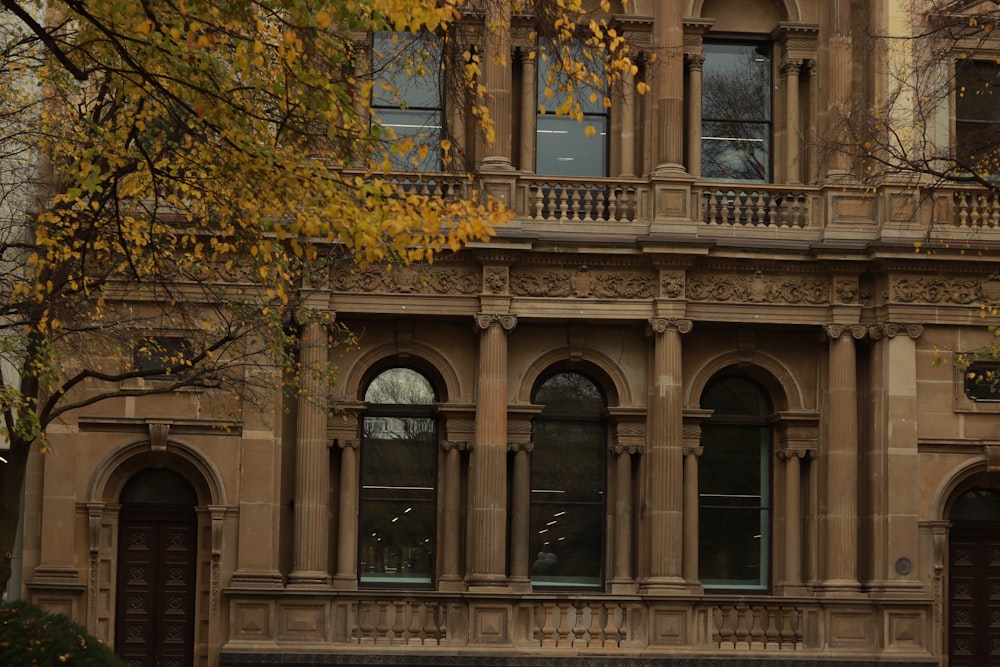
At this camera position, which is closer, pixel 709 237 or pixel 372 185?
pixel 372 185

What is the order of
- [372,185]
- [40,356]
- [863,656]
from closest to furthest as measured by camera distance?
[372,185], [40,356], [863,656]

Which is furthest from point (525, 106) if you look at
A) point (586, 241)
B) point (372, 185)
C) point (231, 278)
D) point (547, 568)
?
point (372, 185)

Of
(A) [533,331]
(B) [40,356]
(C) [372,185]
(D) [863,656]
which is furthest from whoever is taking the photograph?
(A) [533,331]

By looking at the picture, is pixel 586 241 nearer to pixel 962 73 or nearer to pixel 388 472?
pixel 388 472

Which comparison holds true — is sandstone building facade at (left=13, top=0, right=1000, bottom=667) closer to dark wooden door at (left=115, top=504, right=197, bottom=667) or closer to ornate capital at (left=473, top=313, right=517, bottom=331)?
dark wooden door at (left=115, top=504, right=197, bottom=667)

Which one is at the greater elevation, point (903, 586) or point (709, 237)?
point (709, 237)

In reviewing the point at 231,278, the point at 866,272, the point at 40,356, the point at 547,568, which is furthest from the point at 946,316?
the point at 40,356

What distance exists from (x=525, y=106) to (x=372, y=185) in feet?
49.4

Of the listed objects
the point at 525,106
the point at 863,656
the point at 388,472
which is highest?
the point at 525,106

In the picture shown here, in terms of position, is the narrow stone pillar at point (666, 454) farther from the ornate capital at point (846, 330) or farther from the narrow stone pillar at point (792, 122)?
the narrow stone pillar at point (792, 122)

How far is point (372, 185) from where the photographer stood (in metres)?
13.8

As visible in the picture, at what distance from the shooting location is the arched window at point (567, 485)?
1115 inches

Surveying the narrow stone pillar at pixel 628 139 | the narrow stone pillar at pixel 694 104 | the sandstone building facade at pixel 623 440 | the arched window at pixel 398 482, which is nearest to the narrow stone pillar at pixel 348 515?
the sandstone building facade at pixel 623 440

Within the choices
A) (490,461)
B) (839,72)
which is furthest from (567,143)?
(490,461)
